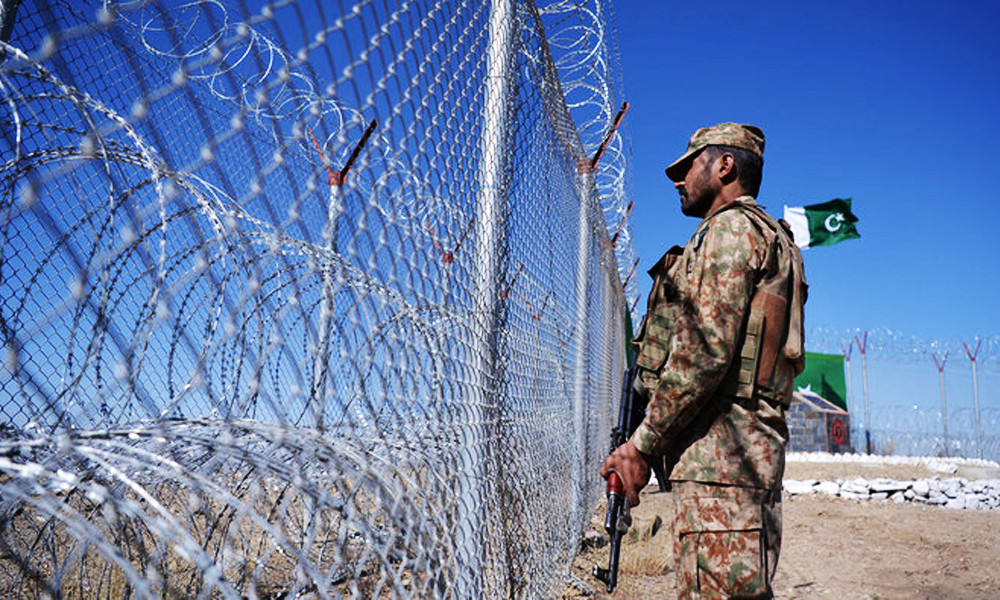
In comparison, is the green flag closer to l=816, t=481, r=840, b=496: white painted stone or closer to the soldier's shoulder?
l=816, t=481, r=840, b=496: white painted stone

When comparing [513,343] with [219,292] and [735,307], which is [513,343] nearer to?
[735,307]

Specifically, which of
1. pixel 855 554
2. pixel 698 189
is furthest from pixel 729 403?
pixel 855 554

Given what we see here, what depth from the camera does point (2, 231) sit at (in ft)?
4.61

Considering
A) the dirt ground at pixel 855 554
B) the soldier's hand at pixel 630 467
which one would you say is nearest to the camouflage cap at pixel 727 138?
the soldier's hand at pixel 630 467

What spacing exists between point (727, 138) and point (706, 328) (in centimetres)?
68

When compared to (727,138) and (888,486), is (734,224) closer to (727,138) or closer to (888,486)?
(727,138)

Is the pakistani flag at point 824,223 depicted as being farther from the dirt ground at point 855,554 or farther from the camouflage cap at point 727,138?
the camouflage cap at point 727,138

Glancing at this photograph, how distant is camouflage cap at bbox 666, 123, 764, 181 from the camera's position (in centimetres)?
229

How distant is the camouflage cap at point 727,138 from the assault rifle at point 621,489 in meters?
0.78

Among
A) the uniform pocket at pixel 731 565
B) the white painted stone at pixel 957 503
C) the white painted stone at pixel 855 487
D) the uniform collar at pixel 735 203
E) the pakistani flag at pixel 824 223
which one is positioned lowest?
the white painted stone at pixel 957 503

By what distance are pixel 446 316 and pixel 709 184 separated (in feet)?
3.65

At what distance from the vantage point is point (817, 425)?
736 inches

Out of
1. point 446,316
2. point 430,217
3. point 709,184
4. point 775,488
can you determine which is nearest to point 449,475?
point 446,316

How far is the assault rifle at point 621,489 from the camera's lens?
214 cm
